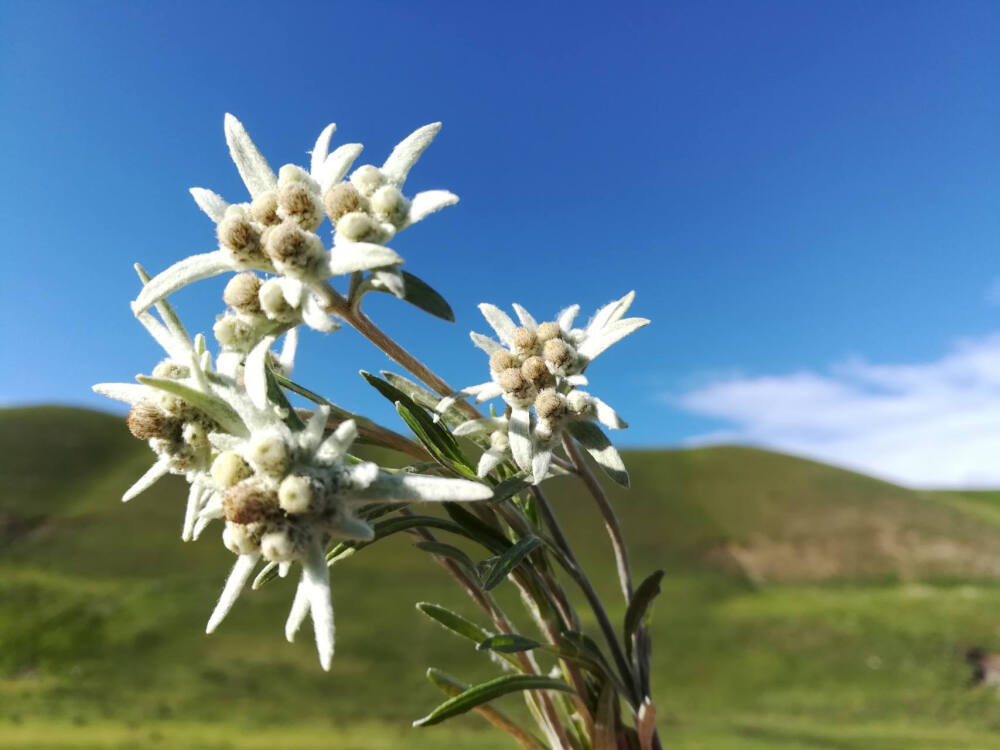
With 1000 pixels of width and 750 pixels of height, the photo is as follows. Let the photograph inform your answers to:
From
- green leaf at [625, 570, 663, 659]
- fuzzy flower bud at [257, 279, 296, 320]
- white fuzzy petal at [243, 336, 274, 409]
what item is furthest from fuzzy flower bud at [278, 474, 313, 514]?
green leaf at [625, 570, 663, 659]

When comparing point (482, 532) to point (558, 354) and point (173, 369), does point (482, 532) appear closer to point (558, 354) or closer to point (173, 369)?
point (558, 354)

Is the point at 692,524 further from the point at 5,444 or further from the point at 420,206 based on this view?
the point at 5,444

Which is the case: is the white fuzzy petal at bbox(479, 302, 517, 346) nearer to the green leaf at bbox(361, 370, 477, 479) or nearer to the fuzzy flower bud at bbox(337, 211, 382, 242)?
the green leaf at bbox(361, 370, 477, 479)

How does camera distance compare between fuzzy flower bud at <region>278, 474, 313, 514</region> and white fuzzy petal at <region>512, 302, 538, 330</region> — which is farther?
white fuzzy petal at <region>512, 302, 538, 330</region>

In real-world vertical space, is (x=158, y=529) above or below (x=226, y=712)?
above

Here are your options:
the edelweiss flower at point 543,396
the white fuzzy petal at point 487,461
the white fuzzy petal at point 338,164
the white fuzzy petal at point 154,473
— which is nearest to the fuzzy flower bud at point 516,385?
the edelweiss flower at point 543,396

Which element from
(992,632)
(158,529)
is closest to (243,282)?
(992,632)
